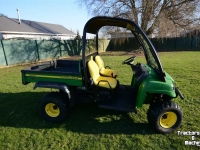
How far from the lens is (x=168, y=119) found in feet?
9.02

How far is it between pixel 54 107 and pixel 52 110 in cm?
8

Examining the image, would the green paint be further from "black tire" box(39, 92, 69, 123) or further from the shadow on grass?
"black tire" box(39, 92, 69, 123)

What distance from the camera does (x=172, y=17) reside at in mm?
15539

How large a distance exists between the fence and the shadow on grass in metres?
2.35

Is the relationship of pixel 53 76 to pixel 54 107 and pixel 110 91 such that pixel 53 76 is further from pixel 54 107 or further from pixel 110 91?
pixel 110 91

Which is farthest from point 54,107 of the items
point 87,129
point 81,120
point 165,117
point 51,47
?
point 51,47

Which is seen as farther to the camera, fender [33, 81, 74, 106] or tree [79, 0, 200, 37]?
tree [79, 0, 200, 37]

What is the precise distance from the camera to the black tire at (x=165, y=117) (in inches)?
103

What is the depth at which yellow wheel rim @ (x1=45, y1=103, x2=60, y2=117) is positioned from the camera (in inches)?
122

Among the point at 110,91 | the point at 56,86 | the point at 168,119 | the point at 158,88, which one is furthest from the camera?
the point at 110,91

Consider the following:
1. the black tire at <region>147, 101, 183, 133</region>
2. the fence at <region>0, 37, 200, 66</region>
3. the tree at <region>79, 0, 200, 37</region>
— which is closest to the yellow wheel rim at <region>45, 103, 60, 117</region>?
the black tire at <region>147, 101, 183, 133</region>

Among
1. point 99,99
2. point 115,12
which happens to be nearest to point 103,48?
point 115,12

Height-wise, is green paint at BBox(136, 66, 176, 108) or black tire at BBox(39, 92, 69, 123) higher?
green paint at BBox(136, 66, 176, 108)

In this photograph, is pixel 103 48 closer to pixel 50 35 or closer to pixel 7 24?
pixel 50 35
